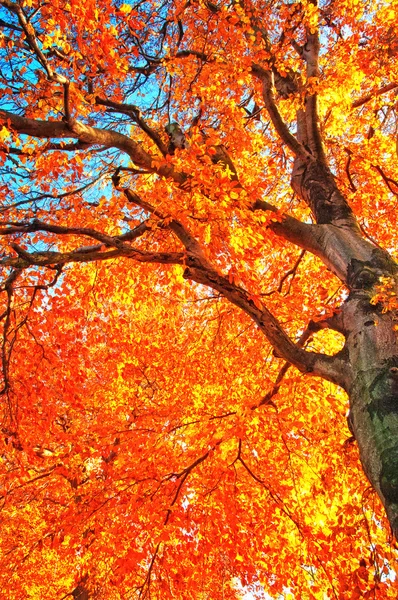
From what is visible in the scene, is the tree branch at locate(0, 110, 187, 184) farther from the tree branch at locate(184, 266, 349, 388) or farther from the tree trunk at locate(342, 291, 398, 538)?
the tree trunk at locate(342, 291, 398, 538)

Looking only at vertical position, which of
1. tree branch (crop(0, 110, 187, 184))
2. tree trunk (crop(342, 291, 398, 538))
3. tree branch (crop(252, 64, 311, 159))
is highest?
tree branch (crop(252, 64, 311, 159))

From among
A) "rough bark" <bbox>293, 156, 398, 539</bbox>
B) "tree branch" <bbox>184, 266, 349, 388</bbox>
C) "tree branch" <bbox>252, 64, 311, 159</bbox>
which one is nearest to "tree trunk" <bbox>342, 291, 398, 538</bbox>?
"rough bark" <bbox>293, 156, 398, 539</bbox>

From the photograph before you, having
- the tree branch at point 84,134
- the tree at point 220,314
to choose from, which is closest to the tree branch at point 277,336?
the tree at point 220,314

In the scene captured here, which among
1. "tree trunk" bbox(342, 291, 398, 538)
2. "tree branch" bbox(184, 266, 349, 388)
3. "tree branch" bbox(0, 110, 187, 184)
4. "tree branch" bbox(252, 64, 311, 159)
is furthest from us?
"tree branch" bbox(252, 64, 311, 159)

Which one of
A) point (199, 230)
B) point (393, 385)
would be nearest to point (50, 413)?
point (199, 230)

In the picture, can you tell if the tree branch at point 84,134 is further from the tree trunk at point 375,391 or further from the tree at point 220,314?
the tree trunk at point 375,391

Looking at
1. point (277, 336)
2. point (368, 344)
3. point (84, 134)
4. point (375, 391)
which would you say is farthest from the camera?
point (84, 134)

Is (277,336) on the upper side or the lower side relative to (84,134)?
lower

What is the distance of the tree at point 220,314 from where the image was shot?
3.95 meters

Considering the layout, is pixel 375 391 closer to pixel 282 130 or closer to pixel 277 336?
pixel 277 336

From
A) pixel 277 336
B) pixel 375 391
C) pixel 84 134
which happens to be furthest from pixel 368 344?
pixel 84 134

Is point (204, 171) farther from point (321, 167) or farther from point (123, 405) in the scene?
point (123, 405)

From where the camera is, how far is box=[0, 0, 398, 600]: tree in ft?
13.0

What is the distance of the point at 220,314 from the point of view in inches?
293
